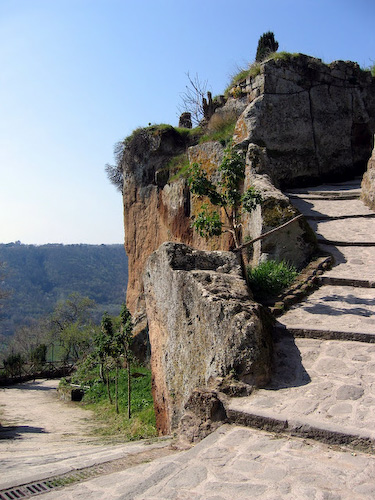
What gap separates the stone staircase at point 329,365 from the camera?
11.1 feet

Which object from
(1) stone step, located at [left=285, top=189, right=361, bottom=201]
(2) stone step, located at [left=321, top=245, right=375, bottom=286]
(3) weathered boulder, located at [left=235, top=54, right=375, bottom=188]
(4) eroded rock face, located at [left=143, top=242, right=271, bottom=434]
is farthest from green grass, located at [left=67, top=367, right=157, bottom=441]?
(3) weathered boulder, located at [left=235, top=54, right=375, bottom=188]

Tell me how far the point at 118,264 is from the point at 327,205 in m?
126

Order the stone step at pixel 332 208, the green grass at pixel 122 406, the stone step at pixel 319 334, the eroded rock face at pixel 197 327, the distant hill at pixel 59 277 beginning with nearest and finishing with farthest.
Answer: the eroded rock face at pixel 197 327, the stone step at pixel 319 334, the green grass at pixel 122 406, the stone step at pixel 332 208, the distant hill at pixel 59 277

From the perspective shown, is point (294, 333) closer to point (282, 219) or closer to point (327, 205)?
point (282, 219)

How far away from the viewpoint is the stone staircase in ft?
11.1

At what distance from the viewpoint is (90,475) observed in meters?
3.04

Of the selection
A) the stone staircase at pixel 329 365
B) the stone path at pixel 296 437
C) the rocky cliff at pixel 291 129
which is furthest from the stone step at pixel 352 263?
the rocky cliff at pixel 291 129

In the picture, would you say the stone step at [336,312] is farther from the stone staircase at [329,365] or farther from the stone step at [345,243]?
the stone step at [345,243]

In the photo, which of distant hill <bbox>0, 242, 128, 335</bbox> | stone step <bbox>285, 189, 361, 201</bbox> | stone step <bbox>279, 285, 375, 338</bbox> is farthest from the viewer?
distant hill <bbox>0, 242, 128, 335</bbox>

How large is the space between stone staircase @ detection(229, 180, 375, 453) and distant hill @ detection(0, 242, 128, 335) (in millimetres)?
81324

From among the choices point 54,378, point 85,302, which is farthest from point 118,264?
point 54,378

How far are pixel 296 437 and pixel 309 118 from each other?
1141cm

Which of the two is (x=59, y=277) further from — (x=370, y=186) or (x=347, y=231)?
(x=347, y=231)

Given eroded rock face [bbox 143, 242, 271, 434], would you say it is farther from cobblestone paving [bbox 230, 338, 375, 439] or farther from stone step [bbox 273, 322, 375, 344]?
stone step [bbox 273, 322, 375, 344]
